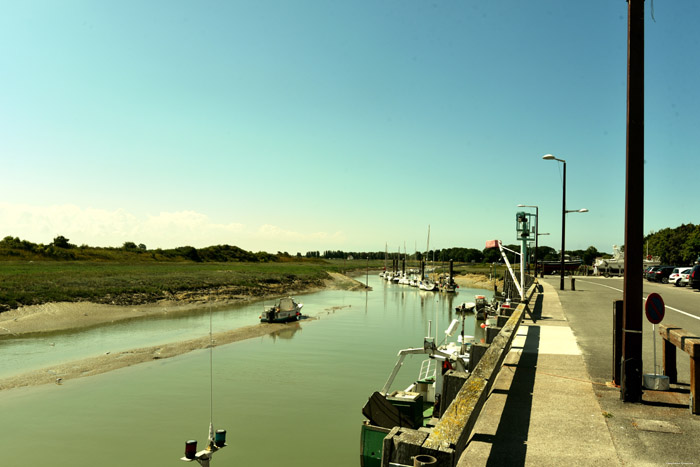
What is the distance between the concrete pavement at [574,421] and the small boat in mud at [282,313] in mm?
31509

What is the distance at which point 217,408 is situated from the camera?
59.4 feet

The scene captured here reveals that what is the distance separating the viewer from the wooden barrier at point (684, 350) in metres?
7.04

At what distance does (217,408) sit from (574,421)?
14785mm

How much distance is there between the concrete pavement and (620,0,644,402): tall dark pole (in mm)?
624

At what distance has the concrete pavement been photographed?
566cm

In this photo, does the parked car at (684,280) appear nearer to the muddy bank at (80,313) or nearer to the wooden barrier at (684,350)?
the wooden barrier at (684,350)

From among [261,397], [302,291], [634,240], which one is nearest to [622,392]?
[634,240]

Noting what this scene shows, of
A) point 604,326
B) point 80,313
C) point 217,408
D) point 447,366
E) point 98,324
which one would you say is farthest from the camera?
point 80,313

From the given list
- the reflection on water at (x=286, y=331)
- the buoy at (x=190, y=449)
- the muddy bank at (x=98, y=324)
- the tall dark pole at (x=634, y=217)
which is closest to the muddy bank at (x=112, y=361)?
the muddy bank at (x=98, y=324)

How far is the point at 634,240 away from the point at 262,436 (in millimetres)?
12606

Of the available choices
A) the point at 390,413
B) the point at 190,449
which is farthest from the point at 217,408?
the point at 190,449

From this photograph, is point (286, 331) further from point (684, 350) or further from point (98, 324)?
point (684, 350)

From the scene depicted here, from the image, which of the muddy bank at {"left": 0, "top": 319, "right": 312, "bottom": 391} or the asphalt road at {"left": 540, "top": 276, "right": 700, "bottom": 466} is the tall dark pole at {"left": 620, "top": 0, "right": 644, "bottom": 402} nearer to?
the asphalt road at {"left": 540, "top": 276, "right": 700, "bottom": 466}

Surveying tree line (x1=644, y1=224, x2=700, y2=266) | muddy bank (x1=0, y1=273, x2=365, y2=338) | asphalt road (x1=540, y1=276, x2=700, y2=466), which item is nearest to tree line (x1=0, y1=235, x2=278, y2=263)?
muddy bank (x1=0, y1=273, x2=365, y2=338)
